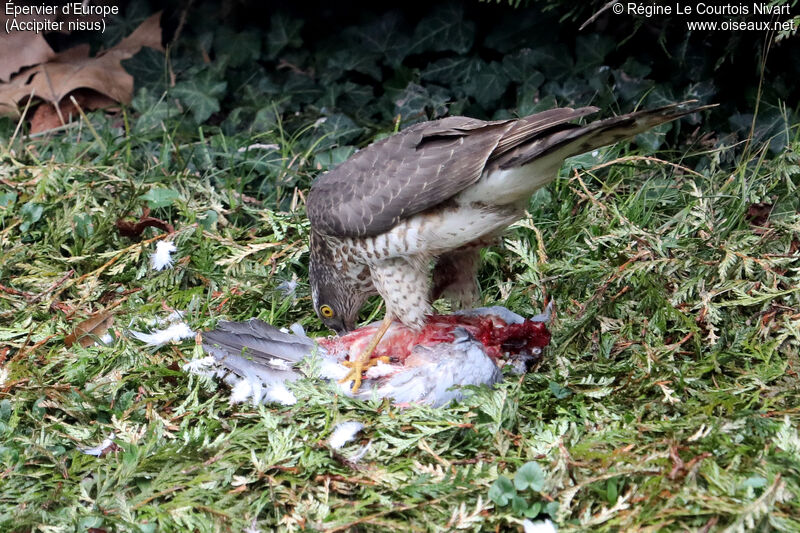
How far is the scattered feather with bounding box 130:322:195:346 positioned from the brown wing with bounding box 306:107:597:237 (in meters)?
0.76

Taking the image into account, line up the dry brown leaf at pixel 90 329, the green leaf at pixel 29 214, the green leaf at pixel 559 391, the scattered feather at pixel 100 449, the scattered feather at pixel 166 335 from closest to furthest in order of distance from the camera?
1. the scattered feather at pixel 100 449
2. the green leaf at pixel 559 391
3. the scattered feather at pixel 166 335
4. the dry brown leaf at pixel 90 329
5. the green leaf at pixel 29 214

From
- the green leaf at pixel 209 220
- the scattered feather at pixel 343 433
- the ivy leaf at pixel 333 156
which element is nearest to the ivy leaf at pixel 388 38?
the ivy leaf at pixel 333 156

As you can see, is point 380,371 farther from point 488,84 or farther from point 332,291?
point 488,84

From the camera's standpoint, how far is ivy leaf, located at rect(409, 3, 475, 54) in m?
5.48

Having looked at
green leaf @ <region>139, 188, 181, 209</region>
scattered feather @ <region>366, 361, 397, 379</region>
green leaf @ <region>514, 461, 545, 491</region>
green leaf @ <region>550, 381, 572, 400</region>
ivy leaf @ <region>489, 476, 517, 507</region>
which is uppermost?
green leaf @ <region>139, 188, 181, 209</region>

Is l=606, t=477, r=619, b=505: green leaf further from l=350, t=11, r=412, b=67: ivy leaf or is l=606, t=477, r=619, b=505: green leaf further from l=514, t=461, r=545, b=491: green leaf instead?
l=350, t=11, r=412, b=67: ivy leaf

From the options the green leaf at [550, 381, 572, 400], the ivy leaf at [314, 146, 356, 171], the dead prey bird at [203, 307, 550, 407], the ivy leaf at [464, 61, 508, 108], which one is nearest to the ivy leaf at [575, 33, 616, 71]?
the ivy leaf at [464, 61, 508, 108]

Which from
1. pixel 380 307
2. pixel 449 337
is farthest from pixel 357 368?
pixel 380 307

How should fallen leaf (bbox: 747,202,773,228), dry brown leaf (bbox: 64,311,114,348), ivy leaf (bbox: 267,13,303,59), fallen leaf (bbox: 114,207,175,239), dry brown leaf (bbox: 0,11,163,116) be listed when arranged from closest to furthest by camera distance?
dry brown leaf (bbox: 64,311,114,348) < fallen leaf (bbox: 747,202,773,228) < fallen leaf (bbox: 114,207,175,239) < dry brown leaf (bbox: 0,11,163,116) < ivy leaf (bbox: 267,13,303,59)

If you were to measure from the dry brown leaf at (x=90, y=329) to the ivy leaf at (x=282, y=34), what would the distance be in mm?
2599

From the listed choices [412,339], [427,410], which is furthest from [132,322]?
[427,410]

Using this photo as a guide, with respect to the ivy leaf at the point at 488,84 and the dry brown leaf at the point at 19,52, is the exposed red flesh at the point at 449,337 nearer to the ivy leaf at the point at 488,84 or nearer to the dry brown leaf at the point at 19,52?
the ivy leaf at the point at 488,84

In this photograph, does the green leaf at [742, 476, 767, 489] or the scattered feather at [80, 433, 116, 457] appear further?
the scattered feather at [80, 433, 116, 457]

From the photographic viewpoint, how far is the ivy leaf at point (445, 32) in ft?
18.0
